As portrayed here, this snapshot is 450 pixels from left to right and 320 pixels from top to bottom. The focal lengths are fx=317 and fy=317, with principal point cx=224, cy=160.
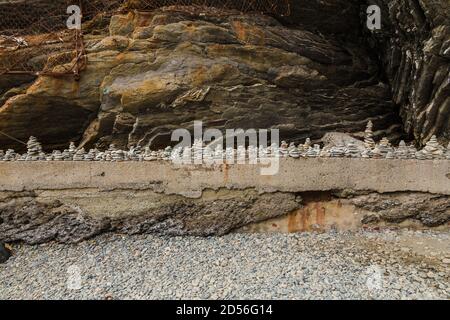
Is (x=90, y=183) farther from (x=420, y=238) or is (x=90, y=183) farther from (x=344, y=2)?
(x=344, y=2)

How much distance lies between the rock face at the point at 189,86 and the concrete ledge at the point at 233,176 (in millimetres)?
1330

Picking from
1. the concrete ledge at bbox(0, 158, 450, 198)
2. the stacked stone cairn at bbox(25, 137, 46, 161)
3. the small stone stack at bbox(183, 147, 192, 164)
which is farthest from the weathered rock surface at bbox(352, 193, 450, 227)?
the stacked stone cairn at bbox(25, 137, 46, 161)

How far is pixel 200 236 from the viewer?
7.94m

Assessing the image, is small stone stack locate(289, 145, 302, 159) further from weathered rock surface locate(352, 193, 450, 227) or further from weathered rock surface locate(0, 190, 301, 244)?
weathered rock surface locate(352, 193, 450, 227)

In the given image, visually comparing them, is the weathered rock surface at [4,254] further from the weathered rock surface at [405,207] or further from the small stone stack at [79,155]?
the weathered rock surface at [405,207]

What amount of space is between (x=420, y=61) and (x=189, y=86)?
19.6 ft

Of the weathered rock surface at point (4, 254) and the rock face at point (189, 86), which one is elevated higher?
the rock face at point (189, 86)

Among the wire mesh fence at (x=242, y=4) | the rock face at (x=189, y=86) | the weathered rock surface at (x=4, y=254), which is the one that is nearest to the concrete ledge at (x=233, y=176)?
the rock face at (x=189, y=86)

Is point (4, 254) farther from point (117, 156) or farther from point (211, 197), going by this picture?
point (211, 197)

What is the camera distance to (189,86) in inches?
332

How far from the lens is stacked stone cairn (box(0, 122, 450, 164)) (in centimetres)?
737

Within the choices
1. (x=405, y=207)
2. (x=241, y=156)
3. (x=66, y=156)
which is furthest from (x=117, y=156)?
(x=405, y=207)

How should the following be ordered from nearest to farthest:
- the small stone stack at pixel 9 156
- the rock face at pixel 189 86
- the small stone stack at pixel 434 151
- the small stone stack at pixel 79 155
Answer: the small stone stack at pixel 434 151 < the small stone stack at pixel 79 155 < the small stone stack at pixel 9 156 < the rock face at pixel 189 86

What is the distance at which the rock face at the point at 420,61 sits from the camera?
24.6ft
